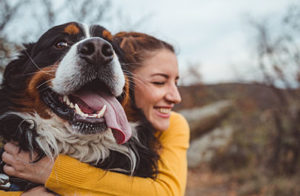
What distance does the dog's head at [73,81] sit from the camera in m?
1.74

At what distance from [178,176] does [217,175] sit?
16.9 ft

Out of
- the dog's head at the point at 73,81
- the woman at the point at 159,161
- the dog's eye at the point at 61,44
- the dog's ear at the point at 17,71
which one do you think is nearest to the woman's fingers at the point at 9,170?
the woman at the point at 159,161

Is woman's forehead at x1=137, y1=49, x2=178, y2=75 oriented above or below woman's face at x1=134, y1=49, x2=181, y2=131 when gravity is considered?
above

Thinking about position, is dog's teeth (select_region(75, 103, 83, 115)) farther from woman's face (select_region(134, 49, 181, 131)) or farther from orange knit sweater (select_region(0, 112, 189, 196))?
woman's face (select_region(134, 49, 181, 131))

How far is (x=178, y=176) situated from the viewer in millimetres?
2145

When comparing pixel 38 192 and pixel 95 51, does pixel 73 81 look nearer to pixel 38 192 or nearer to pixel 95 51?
pixel 95 51

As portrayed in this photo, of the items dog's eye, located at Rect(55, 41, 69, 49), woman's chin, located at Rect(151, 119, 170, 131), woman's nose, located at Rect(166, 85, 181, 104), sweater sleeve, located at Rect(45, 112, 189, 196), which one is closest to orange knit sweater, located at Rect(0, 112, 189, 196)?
sweater sleeve, located at Rect(45, 112, 189, 196)

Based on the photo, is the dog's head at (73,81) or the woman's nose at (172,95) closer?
the dog's head at (73,81)

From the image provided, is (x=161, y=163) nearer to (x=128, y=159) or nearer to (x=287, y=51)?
(x=128, y=159)

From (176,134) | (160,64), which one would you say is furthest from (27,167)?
(160,64)

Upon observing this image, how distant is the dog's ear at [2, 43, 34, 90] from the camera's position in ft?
6.95

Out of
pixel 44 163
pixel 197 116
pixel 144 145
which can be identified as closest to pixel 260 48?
pixel 197 116

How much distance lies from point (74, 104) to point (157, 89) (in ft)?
2.75

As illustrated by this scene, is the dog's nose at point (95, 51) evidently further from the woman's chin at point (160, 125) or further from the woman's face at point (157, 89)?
the woman's chin at point (160, 125)
